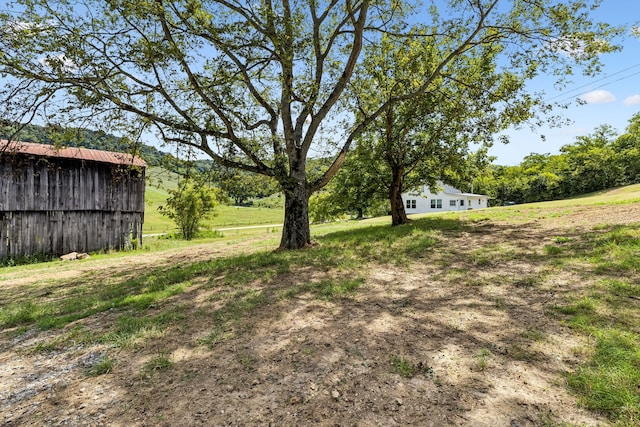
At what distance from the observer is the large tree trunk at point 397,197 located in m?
14.7

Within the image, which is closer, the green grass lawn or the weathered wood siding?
the green grass lawn

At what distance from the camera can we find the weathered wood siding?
14.9 m

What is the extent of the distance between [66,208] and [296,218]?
13.5 m

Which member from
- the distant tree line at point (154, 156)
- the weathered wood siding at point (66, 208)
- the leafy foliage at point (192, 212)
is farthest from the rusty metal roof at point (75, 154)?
the leafy foliage at point (192, 212)

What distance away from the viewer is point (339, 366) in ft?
10.6

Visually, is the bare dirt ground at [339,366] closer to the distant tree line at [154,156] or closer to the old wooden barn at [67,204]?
the distant tree line at [154,156]

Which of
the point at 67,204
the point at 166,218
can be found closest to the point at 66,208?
the point at 67,204

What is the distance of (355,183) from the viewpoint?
15406 mm

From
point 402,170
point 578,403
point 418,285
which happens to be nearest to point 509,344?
point 578,403

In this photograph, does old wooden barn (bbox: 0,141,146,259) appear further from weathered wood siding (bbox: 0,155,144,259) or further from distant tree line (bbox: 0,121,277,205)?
distant tree line (bbox: 0,121,277,205)

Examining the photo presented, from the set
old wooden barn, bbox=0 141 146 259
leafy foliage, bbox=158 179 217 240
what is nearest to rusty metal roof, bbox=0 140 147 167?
old wooden barn, bbox=0 141 146 259

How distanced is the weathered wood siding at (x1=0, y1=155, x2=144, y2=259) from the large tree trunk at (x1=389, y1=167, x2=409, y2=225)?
1181 cm

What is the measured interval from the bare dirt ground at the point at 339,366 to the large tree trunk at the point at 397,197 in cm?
948

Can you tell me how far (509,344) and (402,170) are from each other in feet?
38.7
